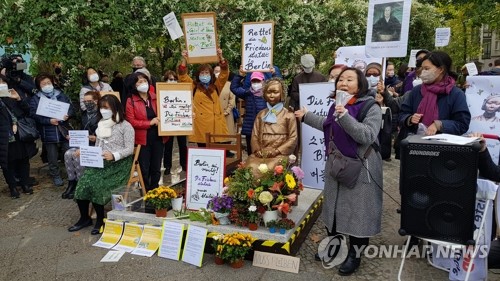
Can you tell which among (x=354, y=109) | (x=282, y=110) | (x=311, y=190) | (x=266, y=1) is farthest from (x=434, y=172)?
(x=266, y=1)

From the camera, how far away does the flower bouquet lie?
388cm

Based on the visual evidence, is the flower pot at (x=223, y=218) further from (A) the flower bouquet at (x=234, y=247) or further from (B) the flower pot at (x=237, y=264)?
(B) the flower pot at (x=237, y=264)

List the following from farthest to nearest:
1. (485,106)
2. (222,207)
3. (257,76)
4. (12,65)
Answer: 1. (12,65)
2. (257,76)
3. (222,207)
4. (485,106)

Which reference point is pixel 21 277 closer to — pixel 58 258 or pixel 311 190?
pixel 58 258

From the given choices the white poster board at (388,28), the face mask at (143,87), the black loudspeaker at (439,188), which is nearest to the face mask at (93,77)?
the face mask at (143,87)

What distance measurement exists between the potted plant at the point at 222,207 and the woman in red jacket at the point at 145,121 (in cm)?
181

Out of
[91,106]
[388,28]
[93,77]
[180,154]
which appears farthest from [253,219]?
[93,77]

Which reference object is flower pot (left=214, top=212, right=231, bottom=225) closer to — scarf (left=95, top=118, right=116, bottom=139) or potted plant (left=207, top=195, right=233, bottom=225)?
potted plant (left=207, top=195, right=233, bottom=225)

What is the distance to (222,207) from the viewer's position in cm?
424

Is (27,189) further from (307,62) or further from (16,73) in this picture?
(307,62)

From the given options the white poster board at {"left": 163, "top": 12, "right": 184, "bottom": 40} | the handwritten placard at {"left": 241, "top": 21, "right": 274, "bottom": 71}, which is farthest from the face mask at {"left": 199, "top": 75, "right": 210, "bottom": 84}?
the handwritten placard at {"left": 241, "top": 21, "right": 274, "bottom": 71}

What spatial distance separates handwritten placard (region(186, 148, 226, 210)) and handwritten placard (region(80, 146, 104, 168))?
44.0 inches

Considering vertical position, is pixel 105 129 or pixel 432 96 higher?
pixel 432 96

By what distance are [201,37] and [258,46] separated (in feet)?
2.93
